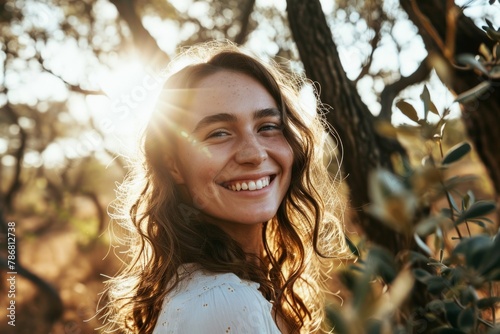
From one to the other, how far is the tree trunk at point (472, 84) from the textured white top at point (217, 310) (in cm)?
127

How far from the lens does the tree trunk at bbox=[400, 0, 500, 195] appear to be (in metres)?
2.44

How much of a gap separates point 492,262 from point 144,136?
5.91 ft

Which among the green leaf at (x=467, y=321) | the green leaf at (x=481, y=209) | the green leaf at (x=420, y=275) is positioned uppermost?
the green leaf at (x=481, y=209)

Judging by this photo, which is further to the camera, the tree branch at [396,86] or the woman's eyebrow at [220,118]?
the tree branch at [396,86]

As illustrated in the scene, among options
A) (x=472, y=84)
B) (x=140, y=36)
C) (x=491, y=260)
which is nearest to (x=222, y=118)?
(x=472, y=84)

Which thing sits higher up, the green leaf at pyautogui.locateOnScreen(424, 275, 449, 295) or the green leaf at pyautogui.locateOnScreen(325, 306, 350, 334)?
the green leaf at pyautogui.locateOnScreen(325, 306, 350, 334)

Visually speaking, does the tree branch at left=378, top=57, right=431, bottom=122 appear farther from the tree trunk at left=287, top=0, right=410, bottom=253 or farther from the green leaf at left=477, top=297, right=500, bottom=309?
the green leaf at left=477, top=297, right=500, bottom=309

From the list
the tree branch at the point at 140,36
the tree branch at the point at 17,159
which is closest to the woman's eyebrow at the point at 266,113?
the tree branch at the point at 140,36

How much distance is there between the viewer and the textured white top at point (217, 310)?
152 centimetres

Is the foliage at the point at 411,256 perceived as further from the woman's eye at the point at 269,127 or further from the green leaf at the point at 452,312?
the woman's eye at the point at 269,127

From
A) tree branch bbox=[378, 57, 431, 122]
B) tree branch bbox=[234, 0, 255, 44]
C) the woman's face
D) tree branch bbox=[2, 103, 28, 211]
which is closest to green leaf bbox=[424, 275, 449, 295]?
the woman's face

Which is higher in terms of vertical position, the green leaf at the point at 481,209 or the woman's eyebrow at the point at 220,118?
the woman's eyebrow at the point at 220,118

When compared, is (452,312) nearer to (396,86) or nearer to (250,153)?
(250,153)

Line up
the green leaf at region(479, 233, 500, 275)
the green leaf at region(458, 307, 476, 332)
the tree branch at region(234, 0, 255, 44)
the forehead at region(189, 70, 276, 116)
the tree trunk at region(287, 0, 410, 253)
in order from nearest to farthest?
the green leaf at region(479, 233, 500, 275), the green leaf at region(458, 307, 476, 332), the forehead at region(189, 70, 276, 116), the tree trunk at region(287, 0, 410, 253), the tree branch at region(234, 0, 255, 44)
